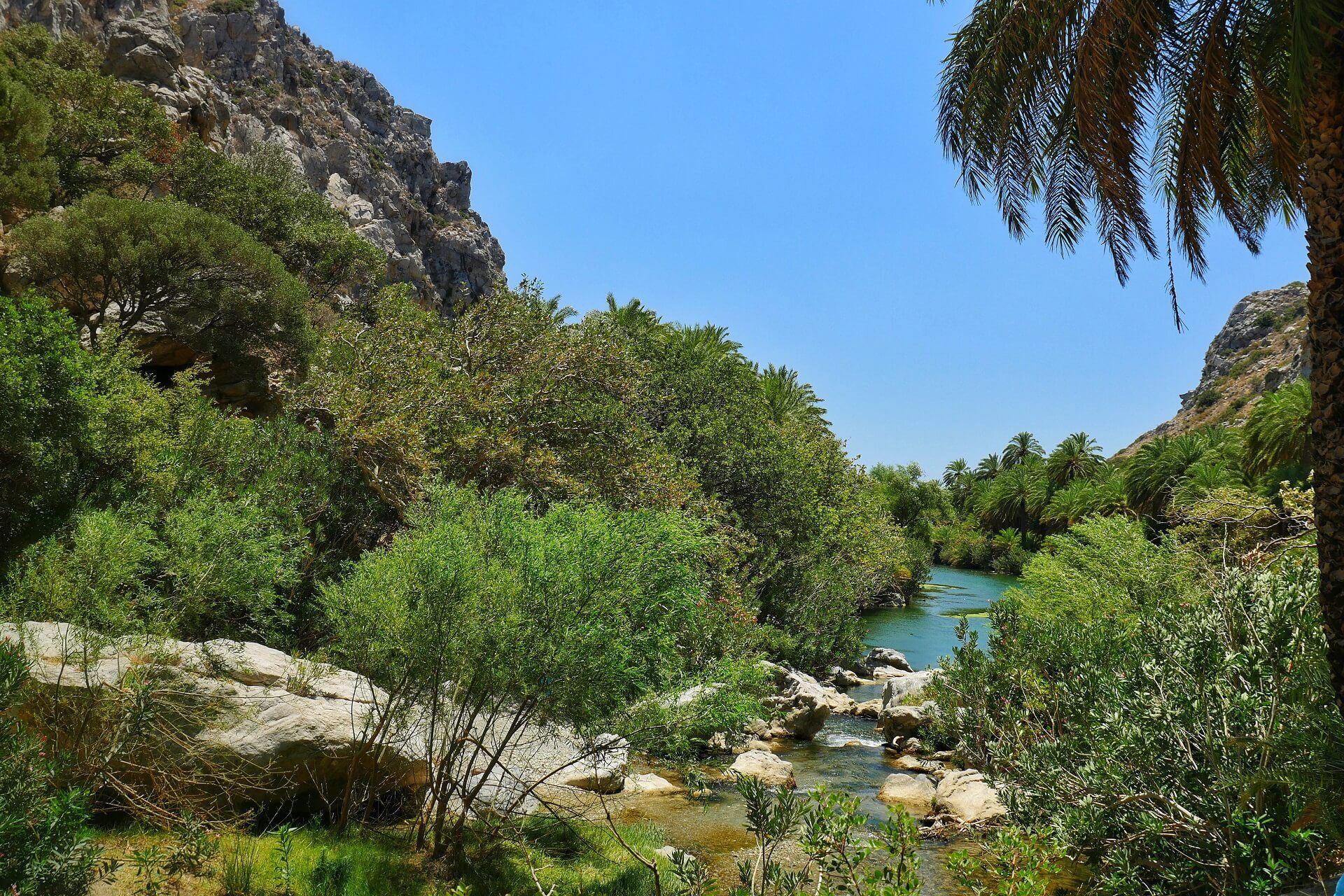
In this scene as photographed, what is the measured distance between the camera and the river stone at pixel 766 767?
573 inches

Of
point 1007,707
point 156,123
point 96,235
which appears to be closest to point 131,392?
point 96,235

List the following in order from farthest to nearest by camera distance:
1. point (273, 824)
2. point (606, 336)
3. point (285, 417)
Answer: point (606, 336)
point (285, 417)
point (273, 824)

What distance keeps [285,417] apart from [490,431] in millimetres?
4632

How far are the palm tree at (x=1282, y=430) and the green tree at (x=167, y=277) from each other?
104 ft

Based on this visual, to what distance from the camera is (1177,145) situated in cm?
795

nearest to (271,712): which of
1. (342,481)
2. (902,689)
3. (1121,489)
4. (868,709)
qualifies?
(342,481)

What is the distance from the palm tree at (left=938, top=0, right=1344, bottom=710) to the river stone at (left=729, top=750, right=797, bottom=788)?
1073 centimetres

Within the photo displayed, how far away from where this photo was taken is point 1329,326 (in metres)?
5.45

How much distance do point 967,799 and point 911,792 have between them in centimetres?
172

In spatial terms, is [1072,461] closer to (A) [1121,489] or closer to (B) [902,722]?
(A) [1121,489]

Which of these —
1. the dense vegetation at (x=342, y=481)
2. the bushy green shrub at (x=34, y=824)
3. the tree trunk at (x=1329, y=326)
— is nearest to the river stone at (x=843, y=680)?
the dense vegetation at (x=342, y=481)

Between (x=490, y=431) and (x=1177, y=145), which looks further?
(x=490, y=431)

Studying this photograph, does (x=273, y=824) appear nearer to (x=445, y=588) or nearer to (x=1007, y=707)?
(x=445, y=588)

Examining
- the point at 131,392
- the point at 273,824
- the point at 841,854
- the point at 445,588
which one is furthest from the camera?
the point at 131,392
